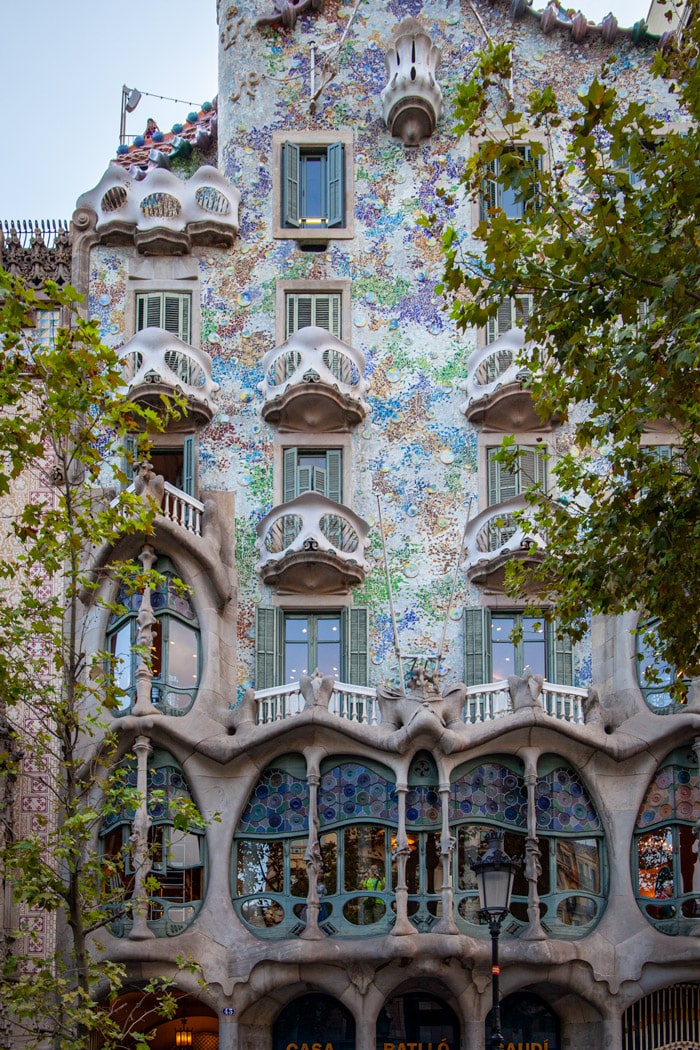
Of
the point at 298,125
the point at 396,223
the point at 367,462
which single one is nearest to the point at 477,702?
the point at 367,462

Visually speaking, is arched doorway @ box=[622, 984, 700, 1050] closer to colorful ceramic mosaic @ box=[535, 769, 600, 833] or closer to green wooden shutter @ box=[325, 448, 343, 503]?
colorful ceramic mosaic @ box=[535, 769, 600, 833]

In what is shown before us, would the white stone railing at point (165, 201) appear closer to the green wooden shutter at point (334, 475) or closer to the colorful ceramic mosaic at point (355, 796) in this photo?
the green wooden shutter at point (334, 475)

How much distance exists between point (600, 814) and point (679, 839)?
49.8 inches

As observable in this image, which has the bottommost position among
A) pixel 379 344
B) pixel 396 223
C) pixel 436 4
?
pixel 379 344

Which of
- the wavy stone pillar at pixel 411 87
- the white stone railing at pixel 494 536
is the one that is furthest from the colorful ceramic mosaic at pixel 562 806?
the wavy stone pillar at pixel 411 87

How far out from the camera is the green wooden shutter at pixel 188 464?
26.0m

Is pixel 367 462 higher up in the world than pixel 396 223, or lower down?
lower down

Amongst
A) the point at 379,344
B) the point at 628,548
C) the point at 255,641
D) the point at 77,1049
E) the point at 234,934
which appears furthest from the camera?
the point at 379,344

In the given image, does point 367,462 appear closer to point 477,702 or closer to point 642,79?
point 477,702

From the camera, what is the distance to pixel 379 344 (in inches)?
1069

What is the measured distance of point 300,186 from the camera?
2809 centimetres

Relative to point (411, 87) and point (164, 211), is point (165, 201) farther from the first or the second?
point (411, 87)

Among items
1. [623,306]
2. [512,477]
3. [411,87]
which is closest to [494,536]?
[512,477]

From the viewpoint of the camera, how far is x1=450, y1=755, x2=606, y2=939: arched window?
76.3 feet
